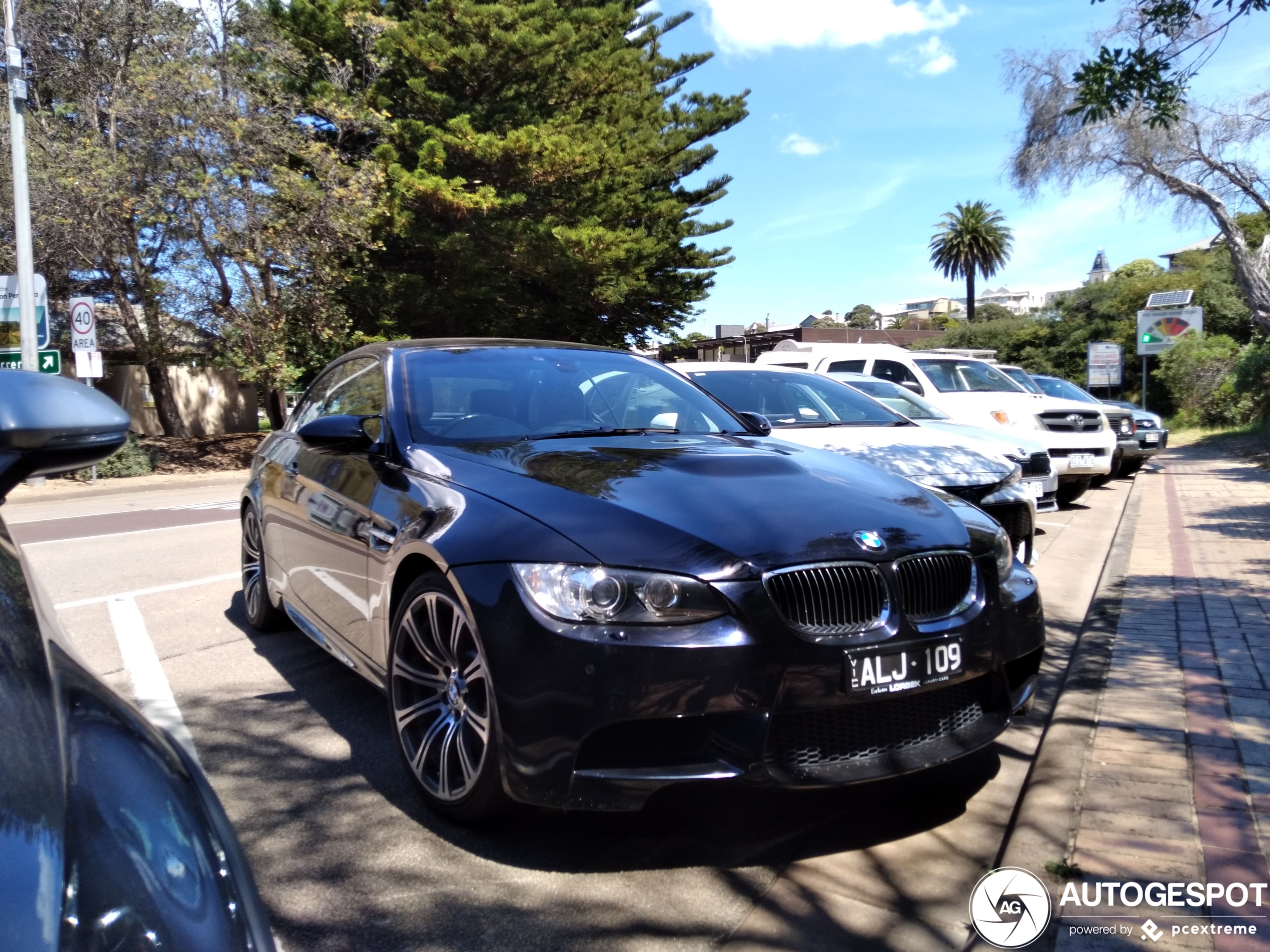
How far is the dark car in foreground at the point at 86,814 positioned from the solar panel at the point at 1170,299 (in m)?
30.7

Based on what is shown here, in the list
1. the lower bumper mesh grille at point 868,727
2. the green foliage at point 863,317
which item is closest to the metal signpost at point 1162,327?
the lower bumper mesh grille at point 868,727

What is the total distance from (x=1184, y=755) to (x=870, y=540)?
1687 mm

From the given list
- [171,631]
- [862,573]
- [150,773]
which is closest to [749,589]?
[862,573]

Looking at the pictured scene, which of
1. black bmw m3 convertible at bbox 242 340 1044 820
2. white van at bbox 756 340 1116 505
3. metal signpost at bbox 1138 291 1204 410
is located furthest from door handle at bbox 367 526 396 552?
metal signpost at bbox 1138 291 1204 410

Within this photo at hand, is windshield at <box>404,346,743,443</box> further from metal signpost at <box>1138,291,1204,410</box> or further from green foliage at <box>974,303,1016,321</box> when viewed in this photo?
green foliage at <box>974,303,1016,321</box>

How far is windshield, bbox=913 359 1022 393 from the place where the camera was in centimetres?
1293

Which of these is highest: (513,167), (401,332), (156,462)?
(513,167)

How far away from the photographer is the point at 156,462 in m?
19.7

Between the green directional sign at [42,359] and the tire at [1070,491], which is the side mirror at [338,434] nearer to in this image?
the tire at [1070,491]

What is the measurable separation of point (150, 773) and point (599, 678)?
1.43 meters

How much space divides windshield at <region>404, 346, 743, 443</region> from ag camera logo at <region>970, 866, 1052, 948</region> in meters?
2.15

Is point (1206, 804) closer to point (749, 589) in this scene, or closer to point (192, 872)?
point (749, 589)

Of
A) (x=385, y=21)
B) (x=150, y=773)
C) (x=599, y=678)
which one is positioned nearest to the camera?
(x=150, y=773)

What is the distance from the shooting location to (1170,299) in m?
30.0
